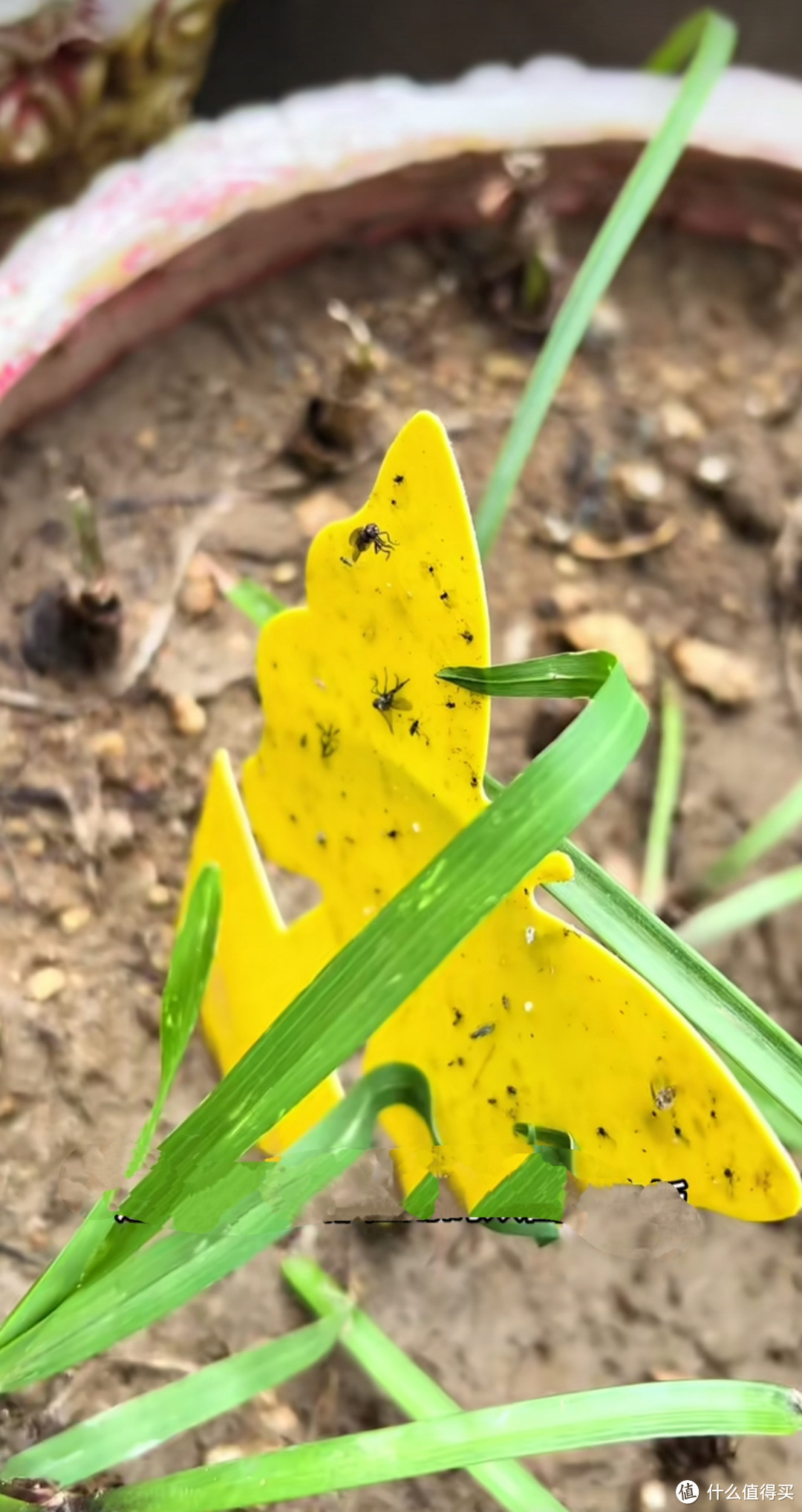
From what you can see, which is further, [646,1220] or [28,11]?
[28,11]

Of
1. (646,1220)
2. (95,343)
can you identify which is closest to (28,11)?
(95,343)

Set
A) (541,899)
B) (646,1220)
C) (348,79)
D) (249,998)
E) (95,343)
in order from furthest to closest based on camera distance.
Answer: (348,79)
(95,343)
(541,899)
(249,998)
(646,1220)

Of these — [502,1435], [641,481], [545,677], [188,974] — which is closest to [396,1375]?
[502,1435]

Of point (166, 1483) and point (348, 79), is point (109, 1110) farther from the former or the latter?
point (348, 79)

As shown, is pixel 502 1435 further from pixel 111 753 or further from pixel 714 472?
pixel 714 472

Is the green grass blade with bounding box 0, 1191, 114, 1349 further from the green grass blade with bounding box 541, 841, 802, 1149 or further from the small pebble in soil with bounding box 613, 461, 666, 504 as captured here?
the small pebble in soil with bounding box 613, 461, 666, 504

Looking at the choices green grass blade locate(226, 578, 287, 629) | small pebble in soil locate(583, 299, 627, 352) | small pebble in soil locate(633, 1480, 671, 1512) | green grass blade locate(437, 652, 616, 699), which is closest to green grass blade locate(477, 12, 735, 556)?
green grass blade locate(226, 578, 287, 629)

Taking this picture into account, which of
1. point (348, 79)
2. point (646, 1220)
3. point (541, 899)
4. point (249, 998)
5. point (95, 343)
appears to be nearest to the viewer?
point (646, 1220)
